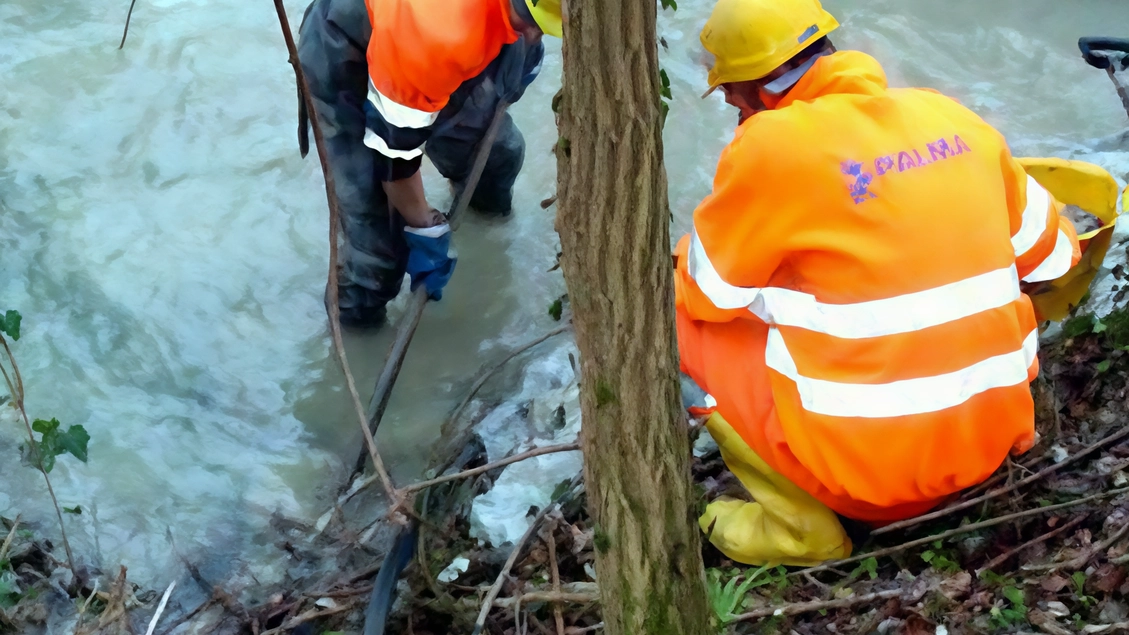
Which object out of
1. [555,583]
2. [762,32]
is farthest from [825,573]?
[762,32]

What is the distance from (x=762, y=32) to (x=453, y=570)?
1507mm

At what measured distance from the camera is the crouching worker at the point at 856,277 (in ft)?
5.98

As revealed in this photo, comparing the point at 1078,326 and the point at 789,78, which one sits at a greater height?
the point at 789,78

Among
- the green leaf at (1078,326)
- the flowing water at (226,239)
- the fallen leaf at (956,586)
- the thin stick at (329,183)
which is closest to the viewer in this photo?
the thin stick at (329,183)

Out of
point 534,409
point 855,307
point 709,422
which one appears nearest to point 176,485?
point 534,409

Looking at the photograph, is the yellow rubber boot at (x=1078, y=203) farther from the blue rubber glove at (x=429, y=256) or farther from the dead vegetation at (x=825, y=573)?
the blue rubber glove at (x=429, y=256)

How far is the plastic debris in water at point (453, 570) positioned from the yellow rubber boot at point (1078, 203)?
5.93 ft

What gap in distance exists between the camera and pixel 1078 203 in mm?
2541

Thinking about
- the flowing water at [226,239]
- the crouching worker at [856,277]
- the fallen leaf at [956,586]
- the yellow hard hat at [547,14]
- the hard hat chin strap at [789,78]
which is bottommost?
the flowing water at [226,239]

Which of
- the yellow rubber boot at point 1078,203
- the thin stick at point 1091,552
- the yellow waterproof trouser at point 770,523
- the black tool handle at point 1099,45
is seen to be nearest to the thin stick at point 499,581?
the yellow waterproof trouser at point 770,523

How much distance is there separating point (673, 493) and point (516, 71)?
7.41ft

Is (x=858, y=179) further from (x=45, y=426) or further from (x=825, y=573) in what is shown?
(x=45, y=426)

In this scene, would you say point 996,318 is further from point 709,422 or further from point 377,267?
point 377,267

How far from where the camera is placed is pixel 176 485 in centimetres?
296
